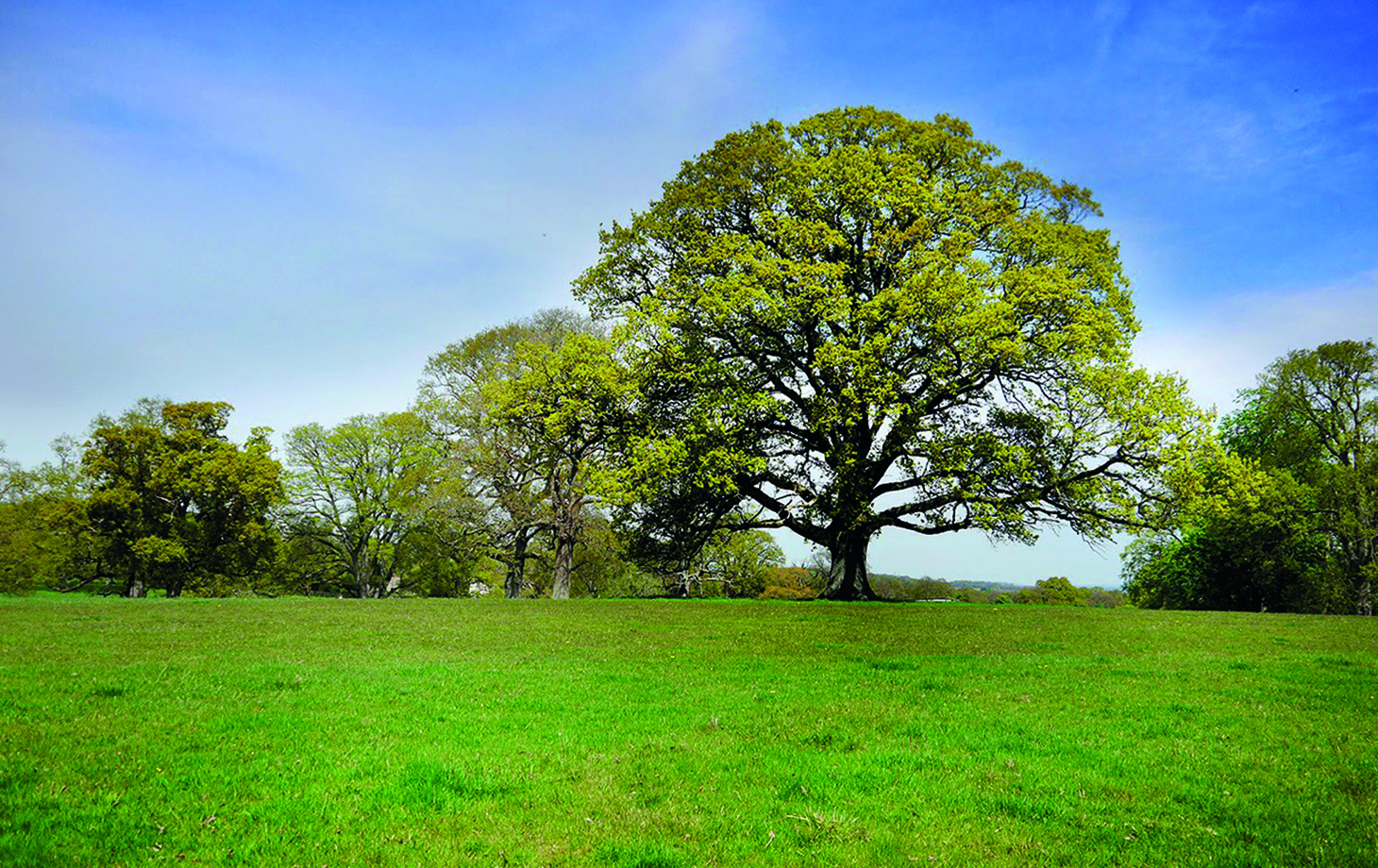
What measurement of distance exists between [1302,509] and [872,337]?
30.4 metres

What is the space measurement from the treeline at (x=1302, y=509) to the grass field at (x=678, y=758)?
33.5 metres

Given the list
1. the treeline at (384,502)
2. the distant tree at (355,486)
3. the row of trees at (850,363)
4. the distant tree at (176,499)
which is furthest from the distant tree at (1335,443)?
the distant tree at (176,499)

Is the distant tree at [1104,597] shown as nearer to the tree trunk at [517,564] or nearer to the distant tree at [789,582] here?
the distant tree at [789,582]

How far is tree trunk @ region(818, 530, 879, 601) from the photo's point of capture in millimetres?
31797

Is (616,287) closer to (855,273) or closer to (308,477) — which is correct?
(855,273)

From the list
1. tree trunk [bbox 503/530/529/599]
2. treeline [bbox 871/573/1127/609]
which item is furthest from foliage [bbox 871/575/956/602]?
tree trunk [bbox 503/530/529/599]

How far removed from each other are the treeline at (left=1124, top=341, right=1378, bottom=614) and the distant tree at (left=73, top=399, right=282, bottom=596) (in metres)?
56.1

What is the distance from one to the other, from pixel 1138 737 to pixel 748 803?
489cm

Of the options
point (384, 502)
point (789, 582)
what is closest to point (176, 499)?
point (384, 502)

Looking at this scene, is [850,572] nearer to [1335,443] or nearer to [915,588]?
[1335,443]

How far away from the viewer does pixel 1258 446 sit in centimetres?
5053

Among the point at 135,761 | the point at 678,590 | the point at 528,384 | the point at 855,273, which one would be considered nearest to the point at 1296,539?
the point at 855,273

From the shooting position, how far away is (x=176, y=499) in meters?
52.4

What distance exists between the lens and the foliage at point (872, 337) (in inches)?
1092
